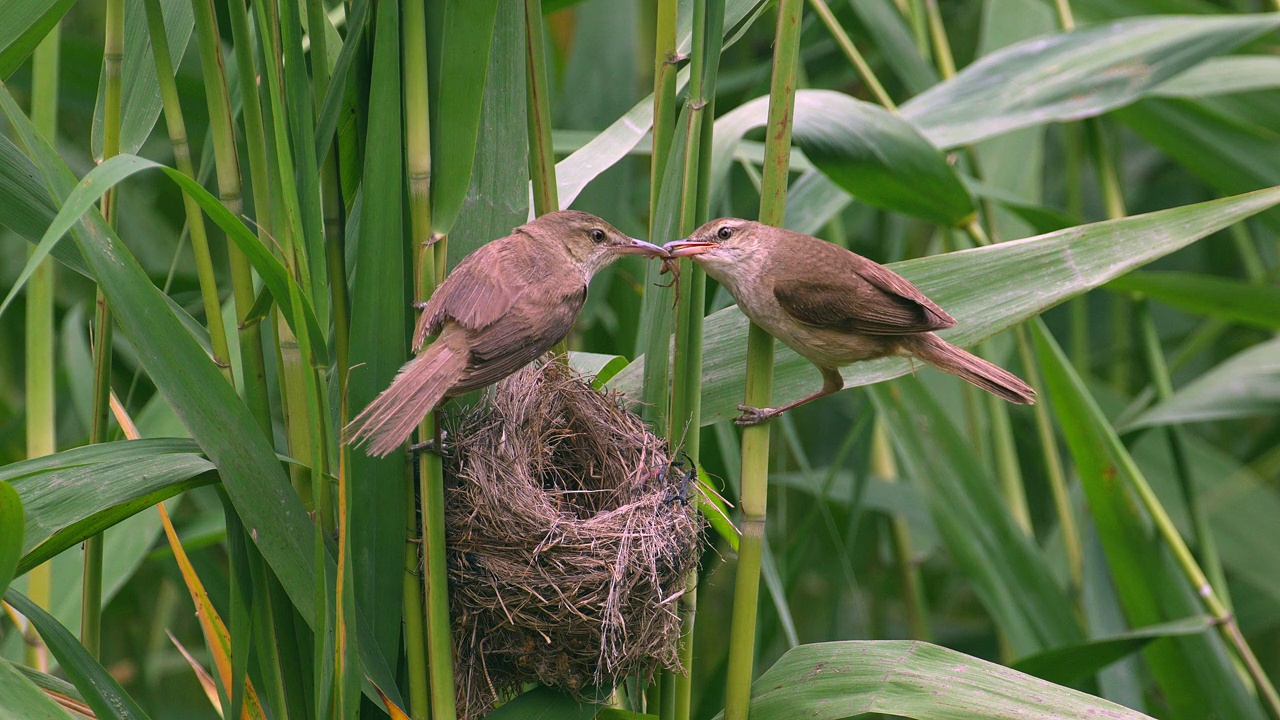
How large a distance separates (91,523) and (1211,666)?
8.88 ft

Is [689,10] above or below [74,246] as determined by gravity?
above

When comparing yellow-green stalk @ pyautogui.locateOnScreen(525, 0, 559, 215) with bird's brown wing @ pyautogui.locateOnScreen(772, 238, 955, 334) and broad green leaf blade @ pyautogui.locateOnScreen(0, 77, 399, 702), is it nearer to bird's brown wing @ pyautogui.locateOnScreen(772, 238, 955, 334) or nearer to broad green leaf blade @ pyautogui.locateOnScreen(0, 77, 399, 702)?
bird's brown wing @ pyautogui.locateOnScreen(772, 238, 955, 334)

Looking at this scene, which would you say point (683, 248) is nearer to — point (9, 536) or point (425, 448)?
point (425, 448)

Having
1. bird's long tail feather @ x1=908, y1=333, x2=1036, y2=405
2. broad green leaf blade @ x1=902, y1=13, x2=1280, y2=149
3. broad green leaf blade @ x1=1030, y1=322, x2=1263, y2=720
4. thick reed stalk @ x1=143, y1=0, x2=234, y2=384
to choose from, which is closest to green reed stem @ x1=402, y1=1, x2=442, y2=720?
thick reed stalk @ x1=143, y1=0, x2=234, y2=384

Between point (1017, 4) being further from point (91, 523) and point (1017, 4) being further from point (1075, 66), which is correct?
point (91, 523)

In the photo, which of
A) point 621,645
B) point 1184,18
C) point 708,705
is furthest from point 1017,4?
point 621,645

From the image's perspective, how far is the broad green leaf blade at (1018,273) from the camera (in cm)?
187

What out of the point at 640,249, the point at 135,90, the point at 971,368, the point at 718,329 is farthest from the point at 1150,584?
the point at 135,90

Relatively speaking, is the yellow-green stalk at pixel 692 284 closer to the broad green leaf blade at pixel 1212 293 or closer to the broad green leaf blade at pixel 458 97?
the broad green leaf blade at pixel 458 97

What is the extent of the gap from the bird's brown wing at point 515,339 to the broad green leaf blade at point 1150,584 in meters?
1.38

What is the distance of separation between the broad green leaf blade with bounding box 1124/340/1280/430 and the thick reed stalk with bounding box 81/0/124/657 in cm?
246

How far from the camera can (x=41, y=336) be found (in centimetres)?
211

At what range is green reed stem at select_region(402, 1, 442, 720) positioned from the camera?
4.91 feet

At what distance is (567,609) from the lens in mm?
1692
